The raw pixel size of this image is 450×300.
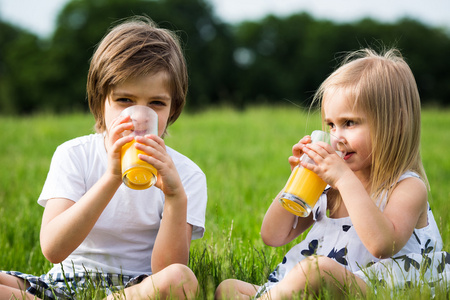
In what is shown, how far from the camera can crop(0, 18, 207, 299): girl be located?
74.9 inches

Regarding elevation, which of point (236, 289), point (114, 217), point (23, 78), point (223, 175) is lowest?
point (23, 78)

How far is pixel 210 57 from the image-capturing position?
3562cm

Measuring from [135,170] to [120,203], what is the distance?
1.45 ft

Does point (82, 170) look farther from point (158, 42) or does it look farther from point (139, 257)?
point (158, 42)

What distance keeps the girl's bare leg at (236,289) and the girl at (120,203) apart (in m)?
0.17

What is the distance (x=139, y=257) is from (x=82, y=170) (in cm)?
44

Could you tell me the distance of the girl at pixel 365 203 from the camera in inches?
74.4

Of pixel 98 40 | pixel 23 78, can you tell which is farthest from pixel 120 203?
pixel 23 78

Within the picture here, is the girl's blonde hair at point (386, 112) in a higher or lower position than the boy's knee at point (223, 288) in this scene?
higher

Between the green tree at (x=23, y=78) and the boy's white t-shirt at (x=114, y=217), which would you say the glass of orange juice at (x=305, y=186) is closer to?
the boy's white t-shirt at (x=114, y=217)

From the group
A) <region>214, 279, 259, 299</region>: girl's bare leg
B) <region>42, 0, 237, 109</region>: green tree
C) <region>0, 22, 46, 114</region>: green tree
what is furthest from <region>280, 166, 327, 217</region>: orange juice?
<region>0, 22, 46, 114</region>: green tree

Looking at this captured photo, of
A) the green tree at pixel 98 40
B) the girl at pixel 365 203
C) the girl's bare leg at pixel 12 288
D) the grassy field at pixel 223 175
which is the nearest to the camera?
the girl at pixel 365 203

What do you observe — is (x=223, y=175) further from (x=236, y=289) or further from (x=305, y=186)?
(x=305, y=186)

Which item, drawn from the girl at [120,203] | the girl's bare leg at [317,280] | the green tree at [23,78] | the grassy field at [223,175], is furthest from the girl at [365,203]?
the green tree at [23,78]
